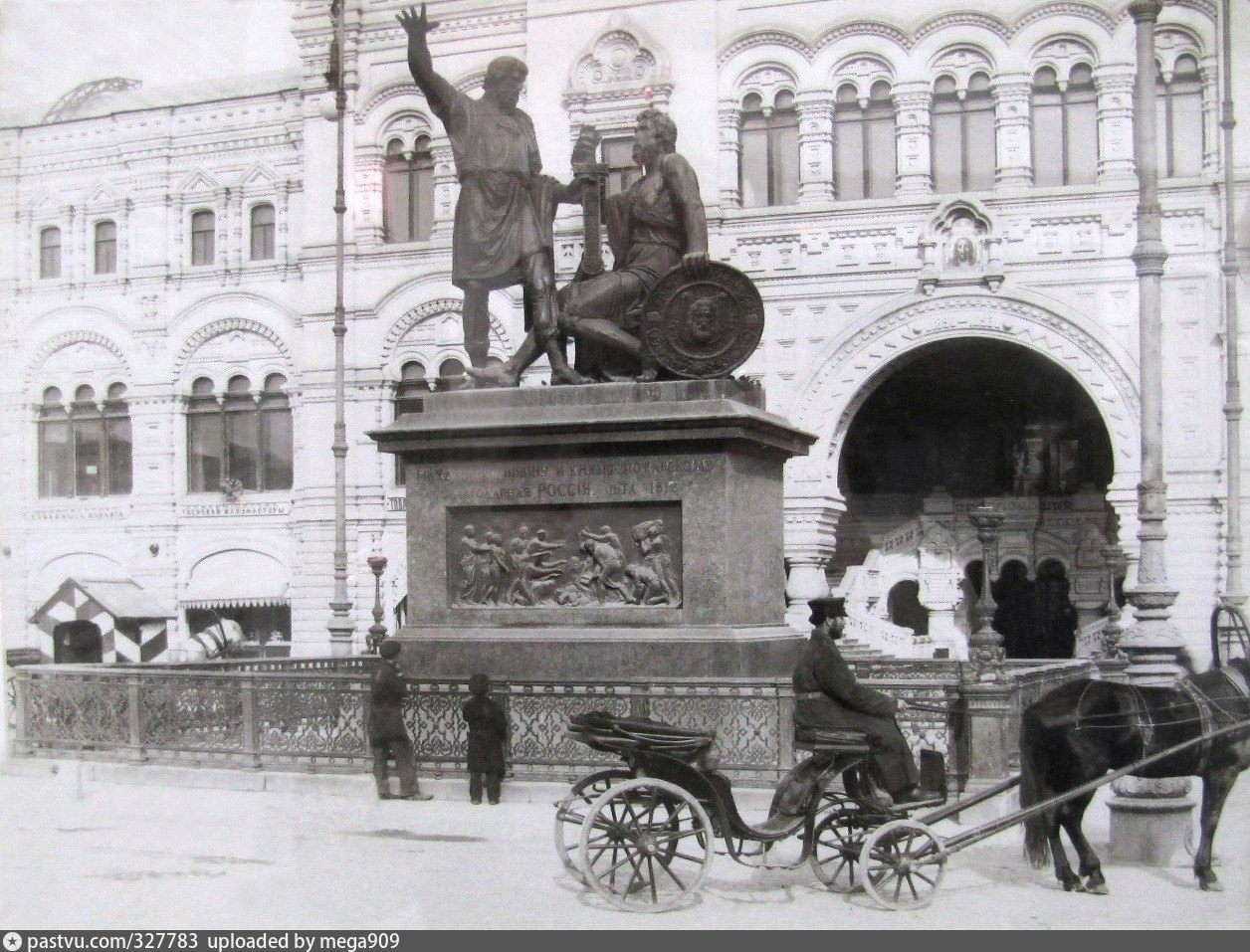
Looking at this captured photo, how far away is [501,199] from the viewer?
1378 centimetres

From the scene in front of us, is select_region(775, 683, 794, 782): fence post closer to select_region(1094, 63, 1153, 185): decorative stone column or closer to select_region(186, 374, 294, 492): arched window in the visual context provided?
select_region(1094, 63, 1153, 185): decorative stone column

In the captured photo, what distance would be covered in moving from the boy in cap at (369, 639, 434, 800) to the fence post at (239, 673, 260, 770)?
161cm

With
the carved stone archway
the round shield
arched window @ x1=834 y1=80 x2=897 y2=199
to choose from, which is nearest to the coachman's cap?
the round shield

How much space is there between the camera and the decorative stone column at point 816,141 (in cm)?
3434

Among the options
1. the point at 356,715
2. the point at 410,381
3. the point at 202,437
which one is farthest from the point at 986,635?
the point at 202,437

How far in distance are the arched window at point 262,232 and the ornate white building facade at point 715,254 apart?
98mm

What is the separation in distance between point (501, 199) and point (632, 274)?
4.32ft

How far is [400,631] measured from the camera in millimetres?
13422

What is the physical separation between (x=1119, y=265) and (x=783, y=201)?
718cm

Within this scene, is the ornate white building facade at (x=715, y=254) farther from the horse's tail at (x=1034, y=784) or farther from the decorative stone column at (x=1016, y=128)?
the horse's tail at (x=1034, y=784)

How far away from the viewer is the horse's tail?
9.33m

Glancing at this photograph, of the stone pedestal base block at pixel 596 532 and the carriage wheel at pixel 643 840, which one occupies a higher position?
the stone pedestal base block at pixel 596 532

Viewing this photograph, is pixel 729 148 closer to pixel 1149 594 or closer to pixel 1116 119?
pixel 1116 119

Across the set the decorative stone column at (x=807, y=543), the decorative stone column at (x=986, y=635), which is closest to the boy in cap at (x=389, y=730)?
the decorative stone column at (x=986, y=635)
